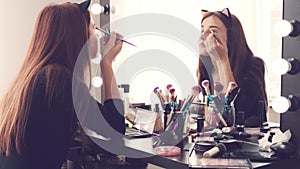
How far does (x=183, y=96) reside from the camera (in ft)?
4.61

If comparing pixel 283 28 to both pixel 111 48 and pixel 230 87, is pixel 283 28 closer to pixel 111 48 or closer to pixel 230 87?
pixel 230 87

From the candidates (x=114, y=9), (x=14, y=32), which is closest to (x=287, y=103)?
(x=114, y=9)

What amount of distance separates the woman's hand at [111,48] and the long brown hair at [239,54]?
1.33ft

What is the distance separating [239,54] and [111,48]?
50 centimetres

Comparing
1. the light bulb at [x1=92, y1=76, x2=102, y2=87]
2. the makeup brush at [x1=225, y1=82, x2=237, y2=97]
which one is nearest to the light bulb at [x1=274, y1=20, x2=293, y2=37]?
the makeup brush at [x1=225, y1=82, x2=237, y2=97]

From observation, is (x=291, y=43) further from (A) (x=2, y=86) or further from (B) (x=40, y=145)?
(A) (x=2, y=86)

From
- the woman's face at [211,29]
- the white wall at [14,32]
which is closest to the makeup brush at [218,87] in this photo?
the woman's face at [211,29]

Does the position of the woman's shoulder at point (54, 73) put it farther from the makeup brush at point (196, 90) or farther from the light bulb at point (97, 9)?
the light bulb at point (97, 9)

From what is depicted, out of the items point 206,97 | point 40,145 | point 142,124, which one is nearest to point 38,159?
point 40,145

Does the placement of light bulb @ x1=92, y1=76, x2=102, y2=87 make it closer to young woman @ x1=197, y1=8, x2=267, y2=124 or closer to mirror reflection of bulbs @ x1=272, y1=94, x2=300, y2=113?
young woman @ x1=197, y1=8, x2=267, y2=124

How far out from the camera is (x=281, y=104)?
3.95 feet

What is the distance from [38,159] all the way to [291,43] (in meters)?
0.84

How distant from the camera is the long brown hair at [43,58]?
1.11 m

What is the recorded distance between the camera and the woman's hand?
153cm
